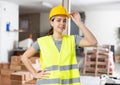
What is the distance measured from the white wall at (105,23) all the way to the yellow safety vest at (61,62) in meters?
6.05

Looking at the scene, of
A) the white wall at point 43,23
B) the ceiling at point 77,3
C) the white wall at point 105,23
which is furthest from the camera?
the white wall at point 43,23

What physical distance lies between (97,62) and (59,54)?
3538 millimetres

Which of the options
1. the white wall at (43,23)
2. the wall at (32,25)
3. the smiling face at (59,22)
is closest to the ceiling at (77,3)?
the white wall at (43,23)

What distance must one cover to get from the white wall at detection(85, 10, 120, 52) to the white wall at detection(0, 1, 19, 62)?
9.14 ft

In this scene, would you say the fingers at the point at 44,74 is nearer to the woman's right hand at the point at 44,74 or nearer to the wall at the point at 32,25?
the woman's right hand at the point at 44,74

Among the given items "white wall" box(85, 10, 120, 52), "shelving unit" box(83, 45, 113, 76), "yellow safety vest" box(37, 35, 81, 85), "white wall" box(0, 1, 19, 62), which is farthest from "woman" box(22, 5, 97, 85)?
"white wall" box(85, 10, 120, 52)

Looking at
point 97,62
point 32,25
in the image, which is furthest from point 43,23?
point 97,62

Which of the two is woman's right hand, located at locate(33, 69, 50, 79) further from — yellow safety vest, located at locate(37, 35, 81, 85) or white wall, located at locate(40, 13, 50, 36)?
white wall, located at locate(40, 13, 50, 36)

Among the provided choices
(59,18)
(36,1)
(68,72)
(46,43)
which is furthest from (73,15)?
(36,1)

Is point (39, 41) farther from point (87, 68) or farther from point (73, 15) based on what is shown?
point (87, 68)

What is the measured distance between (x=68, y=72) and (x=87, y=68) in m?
3.59

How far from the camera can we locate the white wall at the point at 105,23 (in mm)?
6895

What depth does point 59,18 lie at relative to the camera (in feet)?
3.67

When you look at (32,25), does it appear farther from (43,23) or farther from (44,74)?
(44,74)
